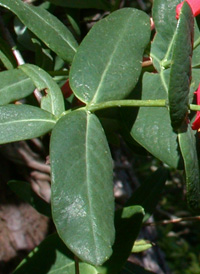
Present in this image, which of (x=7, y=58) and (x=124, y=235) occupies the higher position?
(x=7, y=58)

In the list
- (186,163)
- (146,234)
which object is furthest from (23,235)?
(186,163)

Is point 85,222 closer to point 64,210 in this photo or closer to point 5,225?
point 64,210

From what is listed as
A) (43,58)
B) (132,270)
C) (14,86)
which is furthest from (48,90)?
(132,270)

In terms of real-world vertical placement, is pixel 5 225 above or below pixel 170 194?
above

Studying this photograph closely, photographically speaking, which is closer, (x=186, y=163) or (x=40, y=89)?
(x=186, y=163)

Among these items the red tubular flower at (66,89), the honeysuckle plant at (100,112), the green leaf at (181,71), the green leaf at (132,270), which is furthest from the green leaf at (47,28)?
the green leaf at (132,270)

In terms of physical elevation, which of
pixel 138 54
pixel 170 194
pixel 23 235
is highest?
pixel 138 54

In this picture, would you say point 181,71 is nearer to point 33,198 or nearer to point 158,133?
point 158,133
